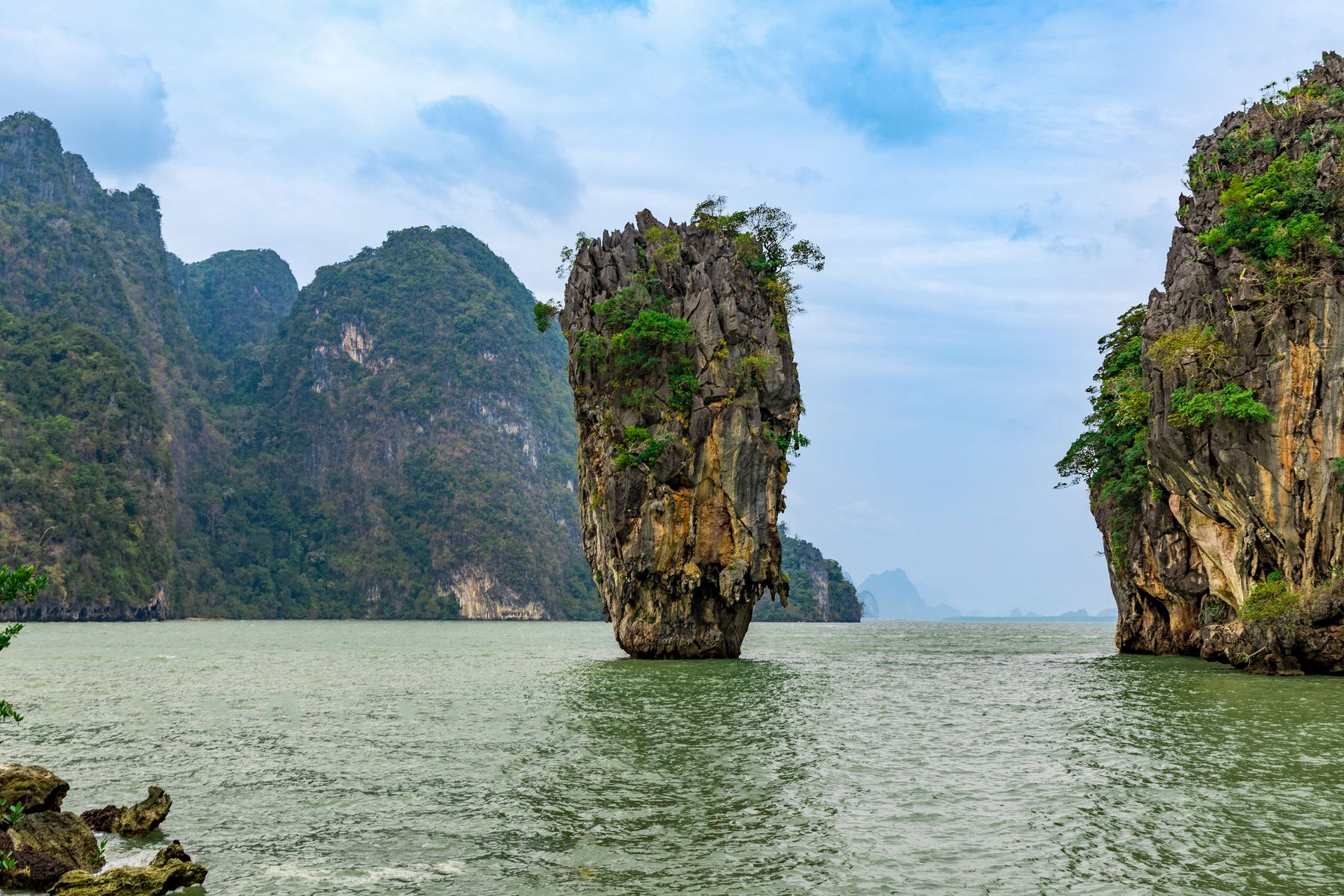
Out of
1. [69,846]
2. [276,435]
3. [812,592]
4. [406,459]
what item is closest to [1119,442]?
[69,846]

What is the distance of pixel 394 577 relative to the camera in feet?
513

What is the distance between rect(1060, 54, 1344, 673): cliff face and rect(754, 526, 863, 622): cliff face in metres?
119

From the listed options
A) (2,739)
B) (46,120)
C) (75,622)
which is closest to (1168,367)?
(2,739)

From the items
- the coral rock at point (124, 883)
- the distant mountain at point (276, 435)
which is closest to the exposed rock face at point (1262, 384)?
the coral rock at point (124, 883)

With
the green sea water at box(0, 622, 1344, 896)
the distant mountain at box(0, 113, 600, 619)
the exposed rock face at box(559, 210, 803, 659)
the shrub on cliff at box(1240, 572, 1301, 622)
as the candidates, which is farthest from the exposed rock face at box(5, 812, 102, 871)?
the distant mountain at box(0, 113, 600, 619)

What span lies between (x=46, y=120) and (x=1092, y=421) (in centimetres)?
18298

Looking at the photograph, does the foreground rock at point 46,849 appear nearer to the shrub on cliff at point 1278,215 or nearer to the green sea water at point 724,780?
the green sea water at point 724,780

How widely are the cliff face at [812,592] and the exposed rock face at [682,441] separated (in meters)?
117

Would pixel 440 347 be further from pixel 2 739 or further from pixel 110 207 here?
pixel 2 739

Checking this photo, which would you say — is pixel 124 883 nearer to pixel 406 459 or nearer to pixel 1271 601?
pixel 1271 601

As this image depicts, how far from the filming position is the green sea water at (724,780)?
450 inches

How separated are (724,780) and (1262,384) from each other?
1058 inches

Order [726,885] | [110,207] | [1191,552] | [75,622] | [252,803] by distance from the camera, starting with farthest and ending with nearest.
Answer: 1. [110,207]
2. [75,622]
3. [1191,552]
4. [252,803]
5. [726,885]

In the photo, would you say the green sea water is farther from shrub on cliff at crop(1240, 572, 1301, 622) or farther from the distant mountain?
the distant mountain
